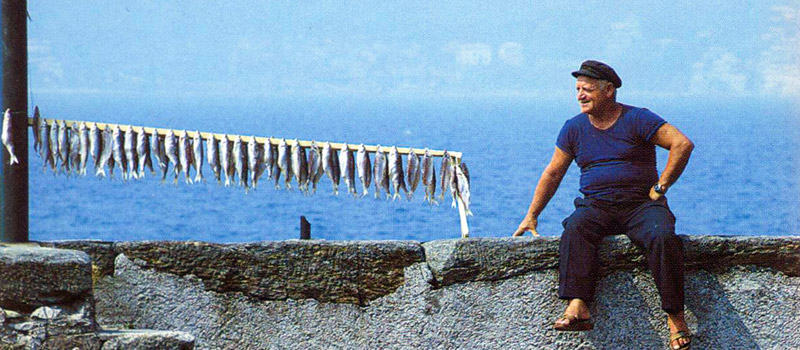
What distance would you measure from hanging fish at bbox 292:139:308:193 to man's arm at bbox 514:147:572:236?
2.75m

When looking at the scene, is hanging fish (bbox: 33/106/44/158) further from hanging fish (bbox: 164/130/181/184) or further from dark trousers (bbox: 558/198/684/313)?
dark trousers (bbox: 558/198/684/313)

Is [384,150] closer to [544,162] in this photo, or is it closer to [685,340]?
[685,340]

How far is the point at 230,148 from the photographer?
7758 mm

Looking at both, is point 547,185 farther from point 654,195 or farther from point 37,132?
point 37,132

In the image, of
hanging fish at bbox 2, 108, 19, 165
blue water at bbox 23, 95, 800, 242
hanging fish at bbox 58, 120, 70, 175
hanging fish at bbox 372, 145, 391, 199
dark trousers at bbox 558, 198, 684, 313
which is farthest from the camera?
blue water at bbox 23, 95, 800, 242

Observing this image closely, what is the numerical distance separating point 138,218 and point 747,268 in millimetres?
72353

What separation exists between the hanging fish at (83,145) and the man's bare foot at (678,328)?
179 inches

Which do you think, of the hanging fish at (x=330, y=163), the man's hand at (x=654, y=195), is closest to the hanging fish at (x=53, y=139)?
the hanging fish at (x=330, y=163)

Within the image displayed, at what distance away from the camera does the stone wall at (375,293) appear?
4.97 meters

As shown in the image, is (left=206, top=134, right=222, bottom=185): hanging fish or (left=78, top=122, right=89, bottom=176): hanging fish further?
(left=78, top=122, right=89, bottom=176): hanging fish

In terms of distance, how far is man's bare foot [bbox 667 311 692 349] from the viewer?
493cm

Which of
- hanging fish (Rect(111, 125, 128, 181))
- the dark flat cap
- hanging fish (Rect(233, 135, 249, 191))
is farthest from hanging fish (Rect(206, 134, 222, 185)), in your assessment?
the dark flat cap

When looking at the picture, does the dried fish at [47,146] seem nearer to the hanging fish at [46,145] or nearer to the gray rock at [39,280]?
the hanging fish at [46,145]

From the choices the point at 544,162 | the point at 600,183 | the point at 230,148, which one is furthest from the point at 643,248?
the point at 544,162
